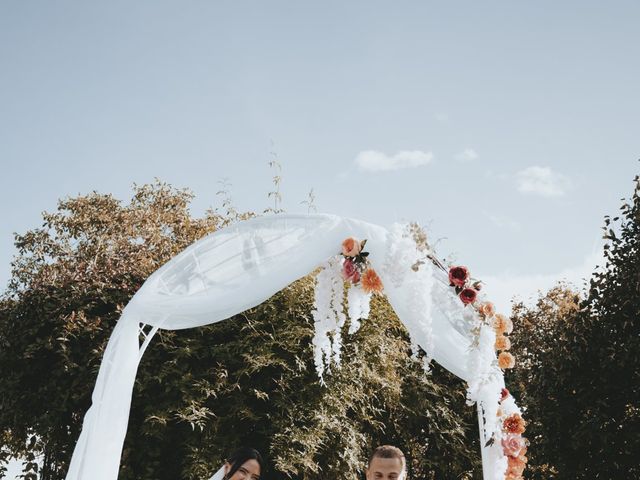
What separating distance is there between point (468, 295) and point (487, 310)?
0.49 feet

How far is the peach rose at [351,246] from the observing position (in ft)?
13.6

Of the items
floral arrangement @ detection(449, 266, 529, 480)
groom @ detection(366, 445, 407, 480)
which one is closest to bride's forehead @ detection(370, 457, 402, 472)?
groom @ detection(366, 445, 407, 480)

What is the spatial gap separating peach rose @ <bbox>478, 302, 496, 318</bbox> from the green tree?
2042 mm

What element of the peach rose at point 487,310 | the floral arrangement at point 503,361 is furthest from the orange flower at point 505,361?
the peach rose at point 487,310

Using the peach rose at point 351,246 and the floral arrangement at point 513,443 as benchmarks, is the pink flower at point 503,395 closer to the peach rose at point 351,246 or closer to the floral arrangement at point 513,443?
the floral arrangement at point 513,443

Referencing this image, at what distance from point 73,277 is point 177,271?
2.28 metres

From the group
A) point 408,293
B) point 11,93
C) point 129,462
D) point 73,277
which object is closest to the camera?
point 408,293

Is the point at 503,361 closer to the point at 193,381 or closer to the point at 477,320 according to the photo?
the point at 477,320

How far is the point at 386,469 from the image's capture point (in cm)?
430

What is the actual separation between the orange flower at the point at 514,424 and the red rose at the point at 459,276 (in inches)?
33.5

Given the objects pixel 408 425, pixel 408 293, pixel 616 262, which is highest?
pixel 616 262

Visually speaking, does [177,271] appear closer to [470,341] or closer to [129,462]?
[470,341]

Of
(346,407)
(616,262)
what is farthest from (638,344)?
(346,407)

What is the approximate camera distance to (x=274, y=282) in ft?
13.5
